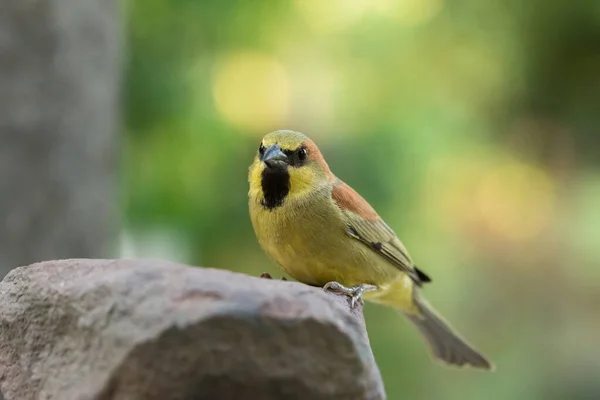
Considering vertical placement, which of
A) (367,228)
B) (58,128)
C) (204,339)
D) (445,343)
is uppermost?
(204,339)

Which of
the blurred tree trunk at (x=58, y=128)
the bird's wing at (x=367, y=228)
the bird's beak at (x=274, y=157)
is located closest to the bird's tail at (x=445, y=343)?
the bird's wing at (x=367, y=228)

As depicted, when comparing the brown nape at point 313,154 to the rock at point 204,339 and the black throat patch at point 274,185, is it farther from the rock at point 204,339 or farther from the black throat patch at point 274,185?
A: the rock at point 204,339

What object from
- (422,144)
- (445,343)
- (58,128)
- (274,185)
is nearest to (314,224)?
(274,185)

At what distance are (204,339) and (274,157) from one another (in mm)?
885

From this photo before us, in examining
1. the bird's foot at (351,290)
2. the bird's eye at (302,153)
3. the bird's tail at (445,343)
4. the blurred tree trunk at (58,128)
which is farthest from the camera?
the blurred tree trunk at (58,128)

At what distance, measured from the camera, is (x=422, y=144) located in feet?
10.2

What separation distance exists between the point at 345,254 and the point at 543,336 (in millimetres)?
2196

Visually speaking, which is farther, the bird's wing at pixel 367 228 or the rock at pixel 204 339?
the bird's wing at pixel 367 228

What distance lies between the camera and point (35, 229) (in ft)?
8.75

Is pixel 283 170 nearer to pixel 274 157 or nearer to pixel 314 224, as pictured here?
pixel 274 157

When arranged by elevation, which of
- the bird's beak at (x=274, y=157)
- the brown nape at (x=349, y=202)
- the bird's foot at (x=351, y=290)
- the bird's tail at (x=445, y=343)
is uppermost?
the bird's beak at (x=274, y=157)

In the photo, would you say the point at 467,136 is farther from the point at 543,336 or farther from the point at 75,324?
the point at 75,324

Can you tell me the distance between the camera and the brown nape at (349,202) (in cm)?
187

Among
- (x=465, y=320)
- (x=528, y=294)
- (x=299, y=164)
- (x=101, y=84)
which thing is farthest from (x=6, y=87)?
(x=528, y=294)
